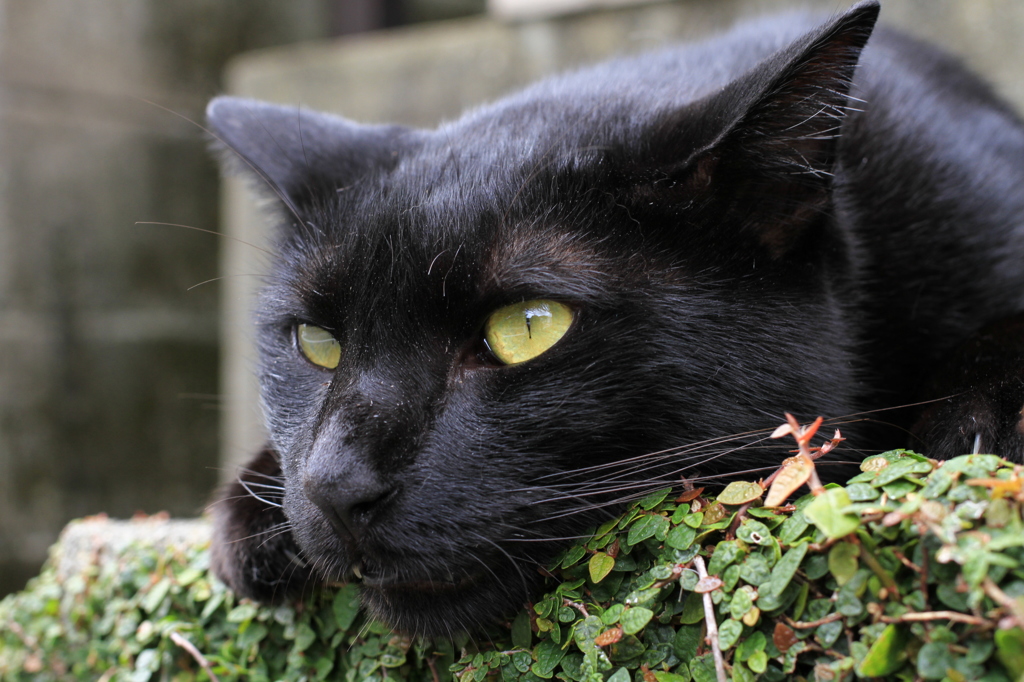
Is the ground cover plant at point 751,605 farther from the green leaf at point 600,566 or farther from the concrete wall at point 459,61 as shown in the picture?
the concrete wall at point 459,61

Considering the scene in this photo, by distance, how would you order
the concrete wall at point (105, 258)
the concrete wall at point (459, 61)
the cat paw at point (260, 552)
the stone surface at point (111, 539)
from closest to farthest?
the cat paw at point (260, 552) → the stone surface at point (111, 539) → the concrete wall at point (459, 61) → the concrete wall at point (105, 258)

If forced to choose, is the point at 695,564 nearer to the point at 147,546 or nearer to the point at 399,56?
the point at 147,546

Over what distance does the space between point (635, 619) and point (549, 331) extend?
414mm

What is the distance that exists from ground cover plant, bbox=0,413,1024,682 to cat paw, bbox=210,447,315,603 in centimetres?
4

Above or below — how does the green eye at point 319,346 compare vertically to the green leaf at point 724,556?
below

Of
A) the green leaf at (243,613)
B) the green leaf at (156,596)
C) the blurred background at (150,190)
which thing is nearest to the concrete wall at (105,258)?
the blurred background at (150,190)

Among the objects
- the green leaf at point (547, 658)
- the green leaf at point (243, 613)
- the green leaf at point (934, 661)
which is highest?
→ the green leaf at point (934, 661)

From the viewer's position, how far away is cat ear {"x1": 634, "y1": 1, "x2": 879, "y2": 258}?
3.82ft

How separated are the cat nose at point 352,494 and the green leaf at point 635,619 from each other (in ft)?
1.11

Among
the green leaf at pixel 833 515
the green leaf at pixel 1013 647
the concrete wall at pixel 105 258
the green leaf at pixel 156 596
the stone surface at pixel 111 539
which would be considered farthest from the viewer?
the concrete wall at pixel 105 258

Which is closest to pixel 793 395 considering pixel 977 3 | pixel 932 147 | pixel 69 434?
pixel 932 147

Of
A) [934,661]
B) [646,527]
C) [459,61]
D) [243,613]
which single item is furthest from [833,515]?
[459,61]

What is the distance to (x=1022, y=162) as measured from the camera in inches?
76.9

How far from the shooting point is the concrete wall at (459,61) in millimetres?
2891
